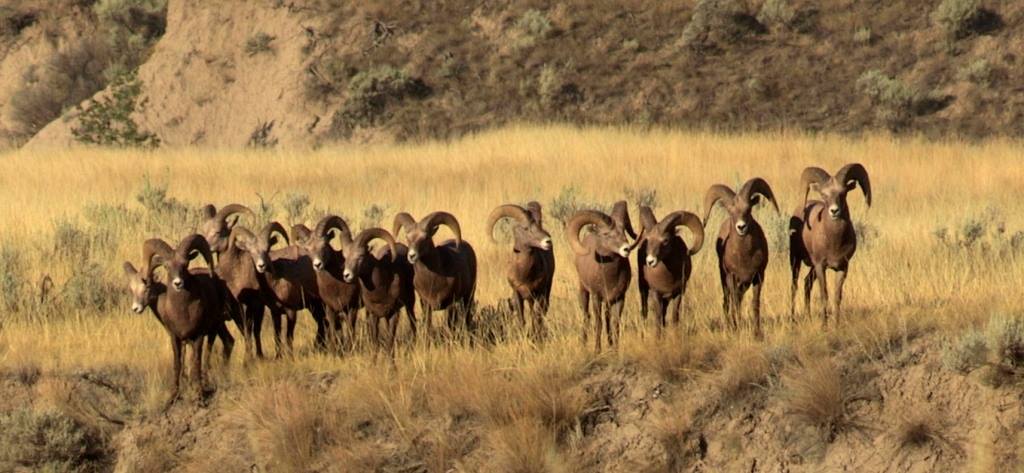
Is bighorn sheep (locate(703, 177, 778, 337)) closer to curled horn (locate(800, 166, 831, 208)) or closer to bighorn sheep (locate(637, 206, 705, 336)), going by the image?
bighorn sheep (locate(637, 206, 705, 336))

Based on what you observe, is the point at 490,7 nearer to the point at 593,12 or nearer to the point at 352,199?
the point at 593,12

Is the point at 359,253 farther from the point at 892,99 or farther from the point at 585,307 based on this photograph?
the point at 892,99

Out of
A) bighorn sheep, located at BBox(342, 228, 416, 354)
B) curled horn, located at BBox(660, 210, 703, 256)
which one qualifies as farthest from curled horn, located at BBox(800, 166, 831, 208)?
bighorn sheep, located at BBox(342, 228, 416, 354)

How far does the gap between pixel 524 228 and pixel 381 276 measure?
1.19 metres

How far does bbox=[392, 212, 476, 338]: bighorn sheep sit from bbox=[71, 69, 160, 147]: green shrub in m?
25.2

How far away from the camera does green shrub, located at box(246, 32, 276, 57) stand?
4034 cm

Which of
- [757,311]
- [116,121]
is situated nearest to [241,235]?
[757,311]

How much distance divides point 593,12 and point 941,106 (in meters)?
9.48

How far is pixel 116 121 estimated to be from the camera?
130 feet

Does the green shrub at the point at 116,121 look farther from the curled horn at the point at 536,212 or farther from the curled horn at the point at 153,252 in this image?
the curled horn at the point at 153,252

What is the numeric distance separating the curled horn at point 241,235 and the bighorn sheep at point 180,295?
1.30ft

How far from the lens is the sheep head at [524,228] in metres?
13.0

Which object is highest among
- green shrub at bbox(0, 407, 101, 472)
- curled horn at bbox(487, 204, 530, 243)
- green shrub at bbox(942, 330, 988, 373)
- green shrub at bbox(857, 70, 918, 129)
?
green shrub at bbox(857, 70, 918, 129)

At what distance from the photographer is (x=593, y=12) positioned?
40750 mm
